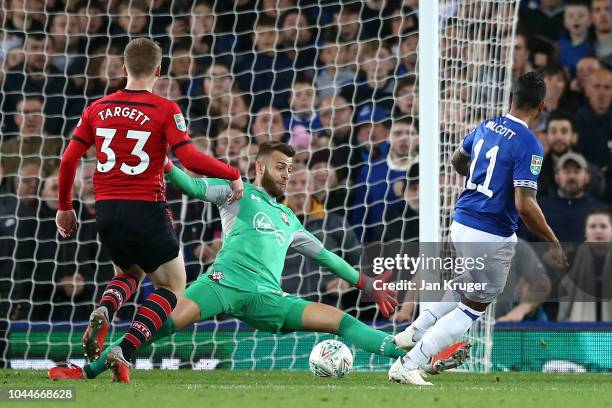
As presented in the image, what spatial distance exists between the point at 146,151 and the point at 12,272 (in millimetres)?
3688

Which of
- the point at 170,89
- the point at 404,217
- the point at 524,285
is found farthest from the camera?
the point at 170,89

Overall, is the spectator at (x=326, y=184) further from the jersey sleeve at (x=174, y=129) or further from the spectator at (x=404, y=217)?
the jersey sleeve at (x=174, y=129)

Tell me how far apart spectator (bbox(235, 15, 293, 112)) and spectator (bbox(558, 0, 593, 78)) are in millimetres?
2722

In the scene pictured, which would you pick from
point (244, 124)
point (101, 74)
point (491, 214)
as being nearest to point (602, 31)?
point (244, 124)

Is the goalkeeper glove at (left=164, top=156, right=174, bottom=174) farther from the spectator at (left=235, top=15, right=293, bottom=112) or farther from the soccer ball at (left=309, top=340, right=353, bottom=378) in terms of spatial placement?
the spectator at (left=235, top=15, right=293, bottom=112)

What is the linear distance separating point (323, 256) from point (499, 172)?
132 cm

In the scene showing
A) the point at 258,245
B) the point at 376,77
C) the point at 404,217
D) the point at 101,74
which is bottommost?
the point at 258,245

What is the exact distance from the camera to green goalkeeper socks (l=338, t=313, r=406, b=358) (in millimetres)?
7070

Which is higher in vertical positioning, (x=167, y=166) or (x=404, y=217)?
(x=404, y=217)

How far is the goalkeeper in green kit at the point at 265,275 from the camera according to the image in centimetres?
707

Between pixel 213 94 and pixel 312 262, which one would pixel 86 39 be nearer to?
pixel 213 94

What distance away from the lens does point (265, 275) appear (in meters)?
7.29

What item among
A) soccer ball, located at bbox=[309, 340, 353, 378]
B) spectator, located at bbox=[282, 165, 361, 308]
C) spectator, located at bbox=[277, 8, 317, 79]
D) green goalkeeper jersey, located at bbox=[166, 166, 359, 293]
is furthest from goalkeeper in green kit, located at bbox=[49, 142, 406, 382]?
spectator, located at bbox=[277, 8, 317, 79]

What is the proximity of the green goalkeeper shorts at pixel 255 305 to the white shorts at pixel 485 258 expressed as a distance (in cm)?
107
